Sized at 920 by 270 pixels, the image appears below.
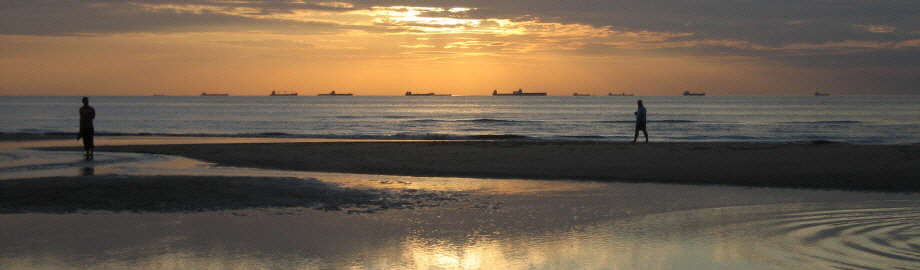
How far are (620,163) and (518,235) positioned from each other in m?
9.23

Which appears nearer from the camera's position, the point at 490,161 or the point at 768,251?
the point at 768,251

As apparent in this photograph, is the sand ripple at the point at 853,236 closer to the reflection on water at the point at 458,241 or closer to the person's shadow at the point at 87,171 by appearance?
the reflection on water at the point at 458,241

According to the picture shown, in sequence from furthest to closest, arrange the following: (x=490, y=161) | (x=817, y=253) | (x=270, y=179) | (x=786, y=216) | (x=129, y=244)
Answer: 1. (x=490, y=161)
2. (x=270, y=179)
3. (x=786, y=216)
4. (x=129, y=244)
5. (x=817, y=253)

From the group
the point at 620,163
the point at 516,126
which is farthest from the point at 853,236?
the point at 516,126

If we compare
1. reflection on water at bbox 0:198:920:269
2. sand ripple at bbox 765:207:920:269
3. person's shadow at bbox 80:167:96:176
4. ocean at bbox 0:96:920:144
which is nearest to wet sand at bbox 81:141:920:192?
person's shadow at bbox 80:167:96:176

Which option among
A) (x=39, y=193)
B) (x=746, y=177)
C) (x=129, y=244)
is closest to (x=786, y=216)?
(x=746, y=177)

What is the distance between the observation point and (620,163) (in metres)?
17.0

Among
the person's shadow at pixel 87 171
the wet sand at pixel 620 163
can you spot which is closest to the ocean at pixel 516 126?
the wet sand at pixel 620 163

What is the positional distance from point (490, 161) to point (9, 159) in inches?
483

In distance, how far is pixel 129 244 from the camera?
25.2 ft

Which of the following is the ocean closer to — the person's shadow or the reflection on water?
the person's shadow

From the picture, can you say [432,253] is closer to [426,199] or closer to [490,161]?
[426,199]

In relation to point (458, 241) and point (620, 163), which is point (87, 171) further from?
point (620, 163)

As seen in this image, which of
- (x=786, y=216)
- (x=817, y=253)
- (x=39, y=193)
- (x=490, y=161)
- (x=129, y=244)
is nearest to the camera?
(x=817, y=253)
